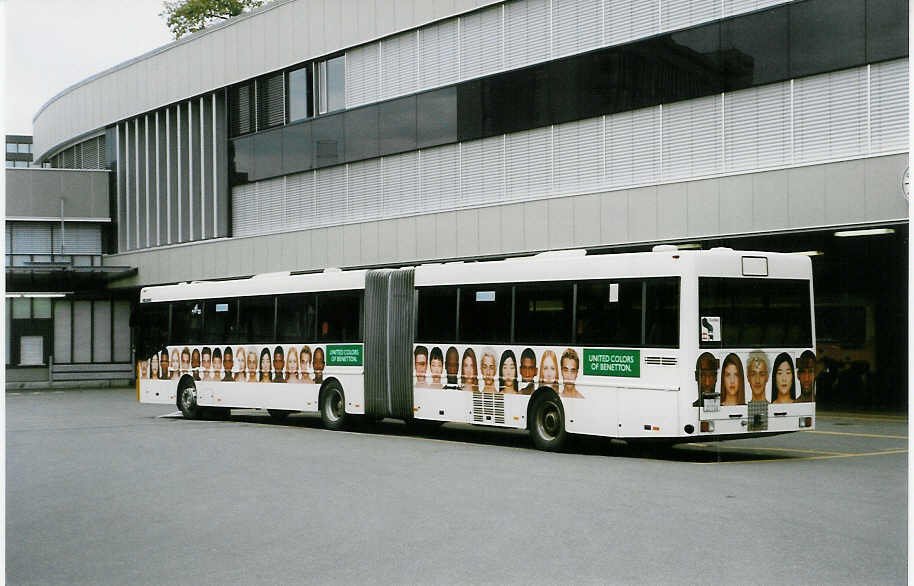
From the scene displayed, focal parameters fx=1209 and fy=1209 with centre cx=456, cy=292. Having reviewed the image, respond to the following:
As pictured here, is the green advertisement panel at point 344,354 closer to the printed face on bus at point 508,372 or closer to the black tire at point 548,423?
the printed face on bus at point 508,372

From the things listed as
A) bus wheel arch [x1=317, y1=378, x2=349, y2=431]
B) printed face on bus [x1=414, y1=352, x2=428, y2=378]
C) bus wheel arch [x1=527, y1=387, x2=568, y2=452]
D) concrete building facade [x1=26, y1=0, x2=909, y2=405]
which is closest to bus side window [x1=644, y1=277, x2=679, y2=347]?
bus wheel arch [x1=527, y1=387, x2=568, y2=452]

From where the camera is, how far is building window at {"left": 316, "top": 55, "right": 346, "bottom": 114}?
33875mm

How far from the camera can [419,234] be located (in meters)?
31.1

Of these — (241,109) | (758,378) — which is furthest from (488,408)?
(241,109)

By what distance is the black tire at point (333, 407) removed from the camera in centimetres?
2188

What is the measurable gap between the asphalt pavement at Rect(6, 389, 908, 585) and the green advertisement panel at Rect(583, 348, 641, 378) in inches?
46.3

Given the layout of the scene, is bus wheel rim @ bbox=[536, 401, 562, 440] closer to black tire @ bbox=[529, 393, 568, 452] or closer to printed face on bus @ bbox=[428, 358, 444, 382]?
black tire @ bbox=[529, 393, 568, 452]

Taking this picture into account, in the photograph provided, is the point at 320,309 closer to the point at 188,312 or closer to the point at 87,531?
the point at 188,312

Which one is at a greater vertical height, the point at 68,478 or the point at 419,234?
the point at 419,234

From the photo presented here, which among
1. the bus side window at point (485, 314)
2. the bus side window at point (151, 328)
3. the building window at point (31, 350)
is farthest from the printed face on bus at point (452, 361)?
the building window at point (31, 350)

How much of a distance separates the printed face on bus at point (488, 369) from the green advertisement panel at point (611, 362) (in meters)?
2.09

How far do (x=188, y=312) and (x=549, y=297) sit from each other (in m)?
11.0

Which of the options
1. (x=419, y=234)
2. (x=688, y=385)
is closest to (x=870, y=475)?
(x=688, y=385)

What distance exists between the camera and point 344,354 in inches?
856
